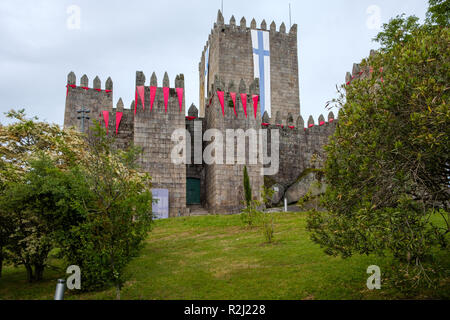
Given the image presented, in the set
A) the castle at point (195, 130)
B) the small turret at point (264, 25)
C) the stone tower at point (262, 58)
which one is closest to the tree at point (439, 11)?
the castle at point (195, 130)

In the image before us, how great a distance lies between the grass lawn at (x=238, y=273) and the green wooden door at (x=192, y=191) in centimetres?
1097

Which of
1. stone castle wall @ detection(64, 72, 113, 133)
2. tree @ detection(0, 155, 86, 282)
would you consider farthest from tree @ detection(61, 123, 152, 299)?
stone castle wall @ detection(64, 72, 113, 133)

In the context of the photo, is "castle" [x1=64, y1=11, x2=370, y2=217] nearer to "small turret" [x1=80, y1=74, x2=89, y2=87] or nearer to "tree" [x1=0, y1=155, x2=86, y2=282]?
"small turret" [x1=80, y1=74, x2=89, y2=87]

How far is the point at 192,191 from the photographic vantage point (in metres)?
27.1

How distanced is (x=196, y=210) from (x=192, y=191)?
1806 millimetres

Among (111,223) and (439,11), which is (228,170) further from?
(111,223)

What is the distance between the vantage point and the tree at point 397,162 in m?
6.03

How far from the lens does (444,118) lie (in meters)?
5.71

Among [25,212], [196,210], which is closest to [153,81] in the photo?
[196,210]

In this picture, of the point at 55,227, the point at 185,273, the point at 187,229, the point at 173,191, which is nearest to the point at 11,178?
the point at 55,227

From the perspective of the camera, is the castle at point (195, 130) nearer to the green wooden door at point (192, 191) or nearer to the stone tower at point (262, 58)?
the green wooden door at point (192, 191)

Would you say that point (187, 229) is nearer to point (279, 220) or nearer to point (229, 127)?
point (279, 220)

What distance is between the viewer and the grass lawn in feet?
29.6

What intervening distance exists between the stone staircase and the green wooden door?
0.36 metres
